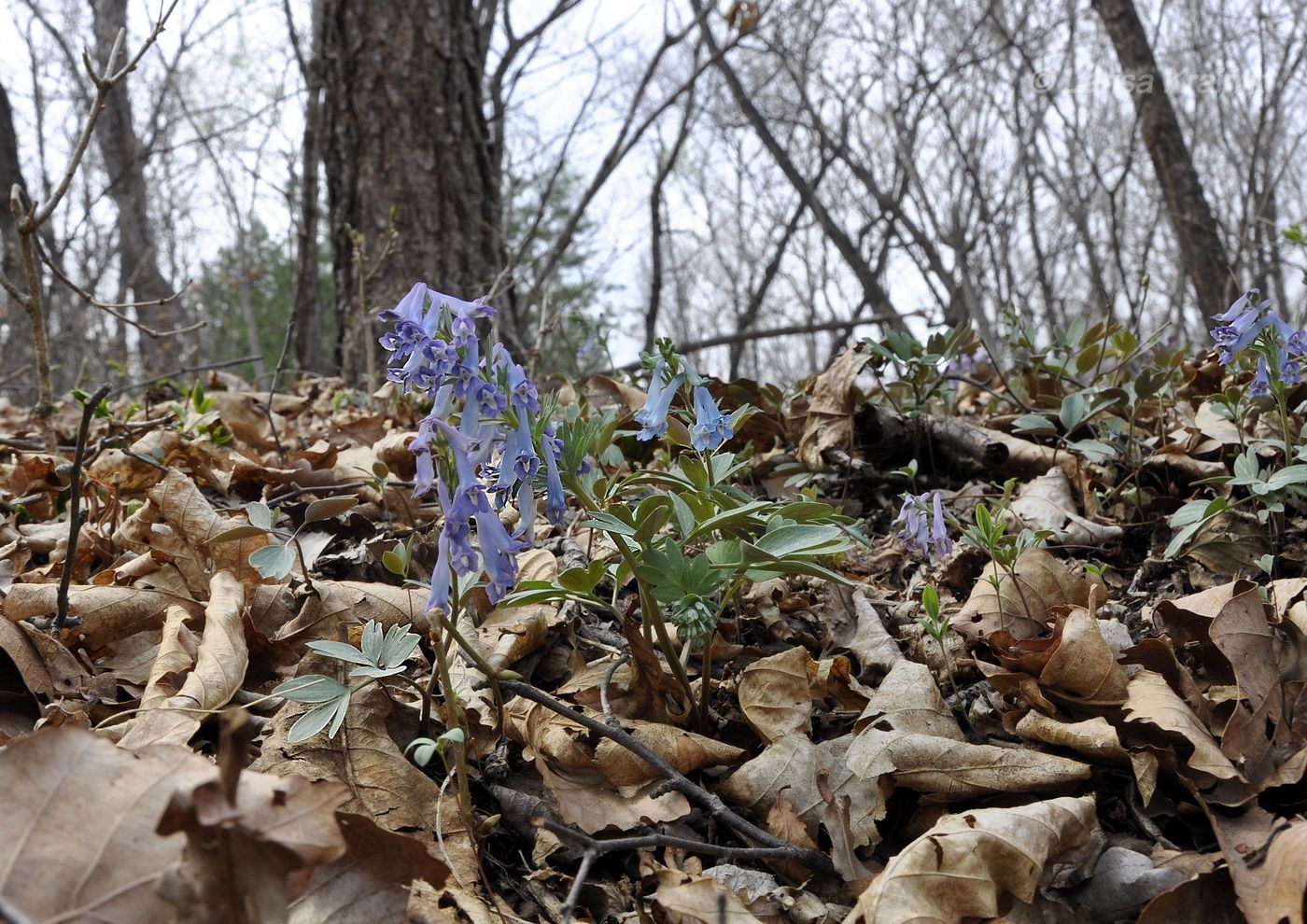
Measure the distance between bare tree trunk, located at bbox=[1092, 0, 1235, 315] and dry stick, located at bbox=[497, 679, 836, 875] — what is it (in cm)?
587

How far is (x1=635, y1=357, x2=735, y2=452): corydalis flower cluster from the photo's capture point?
1.62 meters

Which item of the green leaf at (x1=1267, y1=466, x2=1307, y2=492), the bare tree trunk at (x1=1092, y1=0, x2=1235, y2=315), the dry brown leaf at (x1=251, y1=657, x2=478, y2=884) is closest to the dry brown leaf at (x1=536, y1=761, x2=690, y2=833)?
the dry brown leaf at (x1=251, y1=657, x2=478, y2=884)

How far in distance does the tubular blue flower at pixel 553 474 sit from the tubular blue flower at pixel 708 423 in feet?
0.96

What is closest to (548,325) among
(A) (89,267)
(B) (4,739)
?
(B) (4,739)

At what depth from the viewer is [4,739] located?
1.41 m

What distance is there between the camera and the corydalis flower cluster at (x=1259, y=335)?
6.84 ft

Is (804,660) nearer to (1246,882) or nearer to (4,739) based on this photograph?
(1246,882)

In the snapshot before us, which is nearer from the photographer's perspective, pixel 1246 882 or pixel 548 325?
pixel 1246 882

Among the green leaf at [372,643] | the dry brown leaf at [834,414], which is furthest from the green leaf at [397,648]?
the dry brown leaf at [834,414]

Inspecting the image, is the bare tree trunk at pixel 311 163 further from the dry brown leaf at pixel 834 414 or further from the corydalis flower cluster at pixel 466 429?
the corydalis flower cluster at pixel 466 429

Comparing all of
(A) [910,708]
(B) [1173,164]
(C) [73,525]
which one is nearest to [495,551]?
(A) [910,708]

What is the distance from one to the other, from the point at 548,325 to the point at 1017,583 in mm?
2344

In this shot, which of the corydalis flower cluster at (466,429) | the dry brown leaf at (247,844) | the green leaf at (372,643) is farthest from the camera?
the green leaf at (372,643)

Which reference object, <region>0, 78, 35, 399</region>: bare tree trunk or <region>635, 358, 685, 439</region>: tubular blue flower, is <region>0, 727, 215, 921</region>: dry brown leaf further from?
<region>0, 78, 35, 399</region>: bare tree trunk
